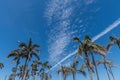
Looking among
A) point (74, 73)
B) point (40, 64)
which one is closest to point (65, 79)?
point (74, 73)

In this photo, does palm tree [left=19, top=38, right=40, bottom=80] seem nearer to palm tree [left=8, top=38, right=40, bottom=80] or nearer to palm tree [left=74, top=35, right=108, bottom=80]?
palm tree [left=8, top=38, right=40, bottom=80]

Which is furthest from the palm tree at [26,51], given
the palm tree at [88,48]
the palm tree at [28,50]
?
the palm tree at [88,48]

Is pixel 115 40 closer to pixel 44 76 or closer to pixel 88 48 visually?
pixel 88 48

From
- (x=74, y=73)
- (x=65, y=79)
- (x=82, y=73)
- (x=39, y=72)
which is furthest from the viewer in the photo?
(x=39, y=72)

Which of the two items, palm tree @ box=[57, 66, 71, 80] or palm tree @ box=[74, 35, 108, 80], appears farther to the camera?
palm tree @ box=[57, 66, 71, 80]

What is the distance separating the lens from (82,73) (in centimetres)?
5347

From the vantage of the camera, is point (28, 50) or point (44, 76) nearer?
point (28, 50)

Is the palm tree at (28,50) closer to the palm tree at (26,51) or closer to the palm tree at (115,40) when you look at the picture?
the palm tree at (26,51)

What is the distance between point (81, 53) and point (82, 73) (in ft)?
79.7

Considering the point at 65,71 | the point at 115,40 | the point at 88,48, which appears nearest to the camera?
the point at 88,48

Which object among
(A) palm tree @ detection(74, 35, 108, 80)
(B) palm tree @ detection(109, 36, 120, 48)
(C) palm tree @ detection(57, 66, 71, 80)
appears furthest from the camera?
(C) palm tree @ detection(57, 66, 71, 80)

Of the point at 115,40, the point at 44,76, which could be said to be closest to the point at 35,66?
the point at 44,76

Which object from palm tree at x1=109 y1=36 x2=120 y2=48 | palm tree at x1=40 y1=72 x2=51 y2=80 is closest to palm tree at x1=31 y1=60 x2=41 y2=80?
palm tree at x1=40 y1=72 x2=51 y2=80

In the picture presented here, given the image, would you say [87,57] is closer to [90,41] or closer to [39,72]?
[90,41]
